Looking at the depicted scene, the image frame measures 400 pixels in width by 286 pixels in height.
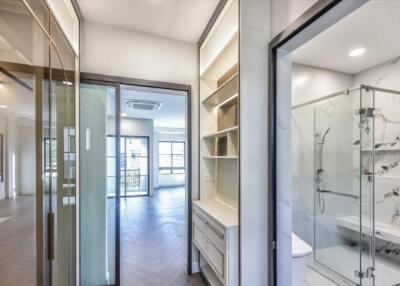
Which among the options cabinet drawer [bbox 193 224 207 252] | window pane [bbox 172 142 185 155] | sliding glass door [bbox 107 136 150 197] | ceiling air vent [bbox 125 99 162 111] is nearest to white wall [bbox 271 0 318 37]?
cabinet drawer [bbox 193 224 207 252]

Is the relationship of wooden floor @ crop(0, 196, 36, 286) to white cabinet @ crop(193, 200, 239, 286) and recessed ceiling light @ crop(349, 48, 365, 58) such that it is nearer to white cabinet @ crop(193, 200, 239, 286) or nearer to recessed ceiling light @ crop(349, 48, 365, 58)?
white cabinet @ crop(193, 200, 239, 286)

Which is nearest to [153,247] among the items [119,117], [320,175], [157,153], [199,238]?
[199,238]

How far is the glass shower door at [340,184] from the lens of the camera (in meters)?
2.94

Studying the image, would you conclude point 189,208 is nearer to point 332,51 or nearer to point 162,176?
point 332,51

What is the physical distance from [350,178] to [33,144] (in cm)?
374

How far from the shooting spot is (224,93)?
2574 millimetres

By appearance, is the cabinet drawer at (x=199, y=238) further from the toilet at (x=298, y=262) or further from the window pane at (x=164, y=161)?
the window pane at (x=164, y=161)

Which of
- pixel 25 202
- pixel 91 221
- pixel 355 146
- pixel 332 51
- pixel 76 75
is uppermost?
pixel 332 51

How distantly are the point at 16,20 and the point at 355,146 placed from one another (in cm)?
383

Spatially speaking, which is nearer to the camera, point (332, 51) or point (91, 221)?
point (91, 221)

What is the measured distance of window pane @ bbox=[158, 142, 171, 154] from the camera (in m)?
10.3

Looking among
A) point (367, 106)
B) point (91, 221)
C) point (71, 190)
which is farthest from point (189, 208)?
point (367, 106)

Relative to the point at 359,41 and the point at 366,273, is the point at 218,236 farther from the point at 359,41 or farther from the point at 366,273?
the point at 359,41

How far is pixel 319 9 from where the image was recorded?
127cm
